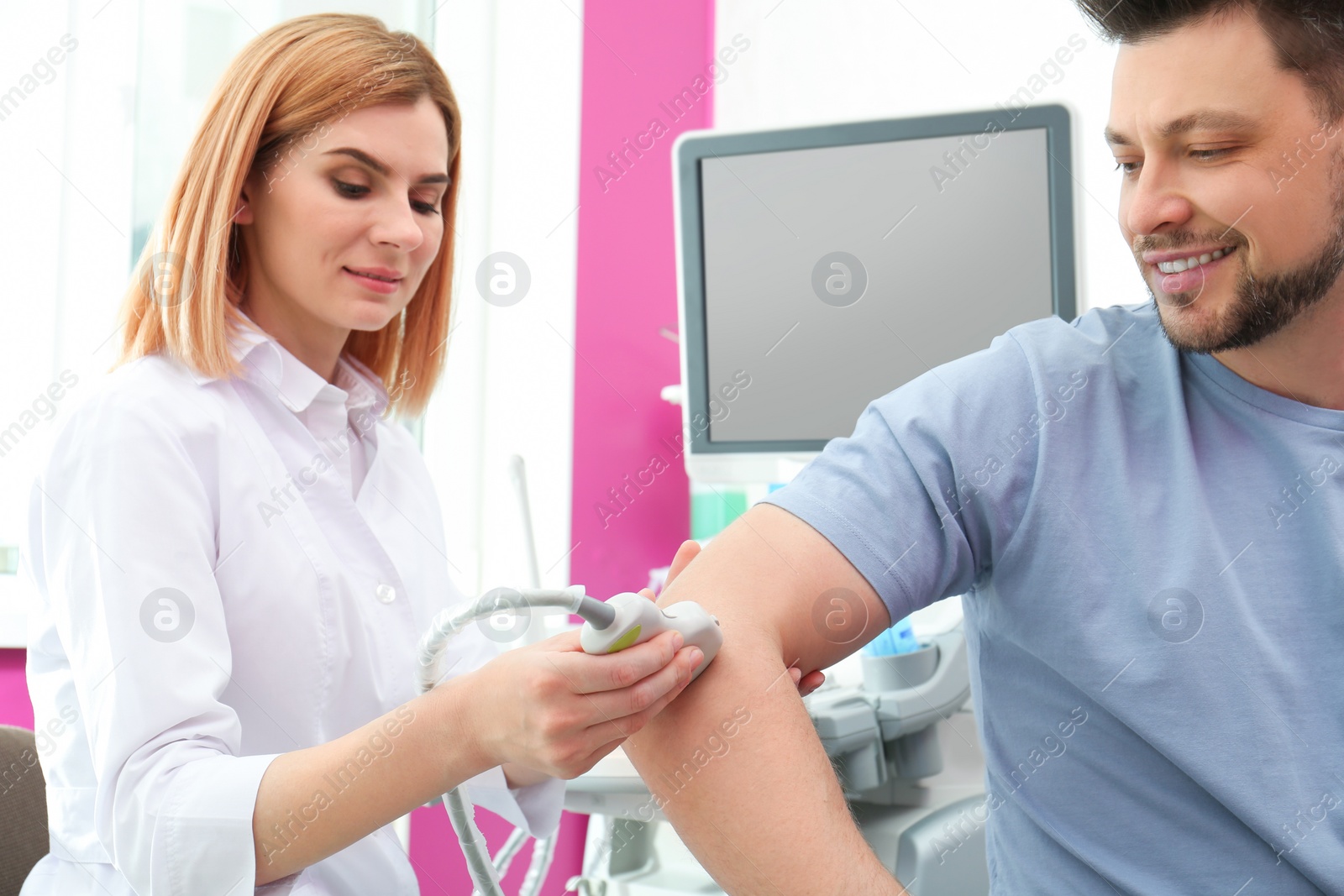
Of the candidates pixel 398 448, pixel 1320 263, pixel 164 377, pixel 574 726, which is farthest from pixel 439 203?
pixel 1320 263

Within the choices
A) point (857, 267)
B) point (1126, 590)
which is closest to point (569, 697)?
point (1126, 590)

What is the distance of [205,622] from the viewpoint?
967mm

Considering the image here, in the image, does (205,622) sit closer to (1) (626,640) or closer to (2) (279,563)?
(2) (279,563)

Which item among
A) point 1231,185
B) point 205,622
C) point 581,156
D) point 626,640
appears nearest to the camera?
point 626,640

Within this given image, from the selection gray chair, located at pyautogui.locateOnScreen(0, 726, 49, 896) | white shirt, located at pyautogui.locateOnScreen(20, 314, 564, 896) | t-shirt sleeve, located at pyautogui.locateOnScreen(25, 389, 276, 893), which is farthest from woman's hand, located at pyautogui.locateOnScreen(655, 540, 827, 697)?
gray chair, located at pyautogui.locateOnScreen(0, 726, 49, 896)

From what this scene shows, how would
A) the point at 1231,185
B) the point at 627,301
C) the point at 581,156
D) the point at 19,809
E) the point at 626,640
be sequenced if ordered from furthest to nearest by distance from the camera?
the point at 627,301, the point at 581,156, the point at 19,809, the point at 1231,185, the point at 626,640

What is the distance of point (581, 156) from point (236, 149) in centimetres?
134

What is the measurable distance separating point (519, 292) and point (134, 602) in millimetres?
1581

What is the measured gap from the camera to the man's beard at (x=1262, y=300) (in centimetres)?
85

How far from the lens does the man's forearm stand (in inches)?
27.1

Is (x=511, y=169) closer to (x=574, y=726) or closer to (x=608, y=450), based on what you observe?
(x=608, y=450)

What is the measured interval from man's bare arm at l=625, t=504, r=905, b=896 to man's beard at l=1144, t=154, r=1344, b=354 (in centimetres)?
34

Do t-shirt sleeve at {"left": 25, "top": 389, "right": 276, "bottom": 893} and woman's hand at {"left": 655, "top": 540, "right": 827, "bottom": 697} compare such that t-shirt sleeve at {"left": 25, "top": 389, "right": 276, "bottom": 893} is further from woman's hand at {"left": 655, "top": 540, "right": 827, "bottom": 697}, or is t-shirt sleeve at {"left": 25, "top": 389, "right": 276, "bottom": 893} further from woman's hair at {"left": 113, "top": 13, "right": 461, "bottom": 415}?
woman's hand at {"left": 655, "top": 540, "right": 827, "bottom": 697}

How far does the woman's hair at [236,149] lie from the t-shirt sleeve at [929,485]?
661 millimetres
